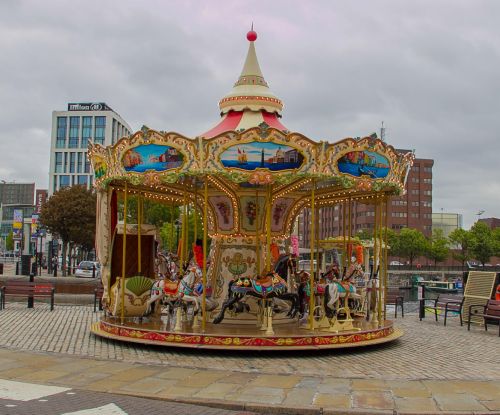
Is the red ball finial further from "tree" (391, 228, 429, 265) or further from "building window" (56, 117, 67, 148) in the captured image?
"building window" (56, 117, 67, 148)

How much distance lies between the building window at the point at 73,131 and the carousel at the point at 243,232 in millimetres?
86556

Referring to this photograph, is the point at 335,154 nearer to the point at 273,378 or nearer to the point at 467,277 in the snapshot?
the point at 273,378

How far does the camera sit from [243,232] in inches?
642

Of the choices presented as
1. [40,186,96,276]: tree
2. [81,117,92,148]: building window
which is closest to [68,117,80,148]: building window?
A: [81,117,92,148]: building window

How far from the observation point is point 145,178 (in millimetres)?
13602

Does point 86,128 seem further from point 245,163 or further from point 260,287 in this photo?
point 245,163

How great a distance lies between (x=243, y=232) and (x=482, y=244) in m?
76.4

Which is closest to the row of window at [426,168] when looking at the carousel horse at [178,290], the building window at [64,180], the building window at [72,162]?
the building window at [72,162]

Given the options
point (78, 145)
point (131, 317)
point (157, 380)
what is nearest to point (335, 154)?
point (157, 380)

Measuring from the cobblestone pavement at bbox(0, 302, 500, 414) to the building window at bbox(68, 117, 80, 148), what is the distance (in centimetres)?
8959

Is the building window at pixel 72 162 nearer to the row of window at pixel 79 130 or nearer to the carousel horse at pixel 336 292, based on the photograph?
the row of window at pixel 79 130

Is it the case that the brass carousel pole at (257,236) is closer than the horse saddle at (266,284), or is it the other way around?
the horse saddle at (266,284)

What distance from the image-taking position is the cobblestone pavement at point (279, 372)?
28.7 feet

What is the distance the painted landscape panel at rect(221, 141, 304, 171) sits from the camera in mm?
12680
